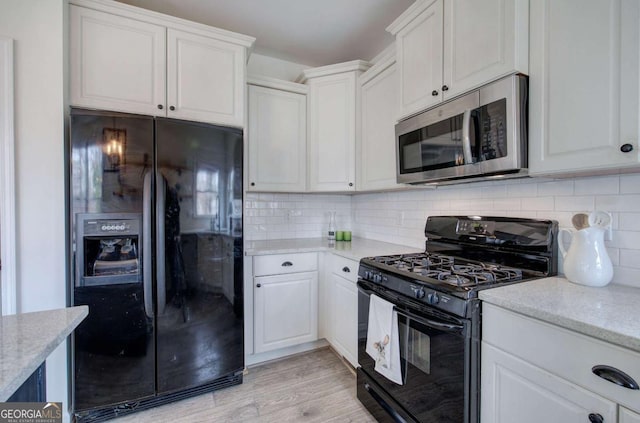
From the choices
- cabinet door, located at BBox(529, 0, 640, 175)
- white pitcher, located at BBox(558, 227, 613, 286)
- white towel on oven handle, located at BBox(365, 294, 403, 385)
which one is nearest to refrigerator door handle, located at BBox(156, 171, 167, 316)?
white towel on oven handle, located at BBox(365, 294, 403, 385)

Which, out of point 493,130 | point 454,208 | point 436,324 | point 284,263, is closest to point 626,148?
point 493,130

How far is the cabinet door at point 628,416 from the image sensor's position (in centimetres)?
74

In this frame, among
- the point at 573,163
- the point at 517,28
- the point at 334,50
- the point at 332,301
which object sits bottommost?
the point at 332,301

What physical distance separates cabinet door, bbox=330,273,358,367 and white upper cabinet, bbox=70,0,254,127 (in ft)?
4.75

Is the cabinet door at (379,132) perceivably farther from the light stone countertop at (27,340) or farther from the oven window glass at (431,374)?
the light stone countertop at (27,340)

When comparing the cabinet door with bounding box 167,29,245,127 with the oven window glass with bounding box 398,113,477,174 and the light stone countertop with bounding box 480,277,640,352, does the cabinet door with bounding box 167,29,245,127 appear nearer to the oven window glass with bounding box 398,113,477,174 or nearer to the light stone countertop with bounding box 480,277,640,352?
the oven window glass with bounding box 398,113,477,174

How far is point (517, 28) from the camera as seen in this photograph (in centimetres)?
124

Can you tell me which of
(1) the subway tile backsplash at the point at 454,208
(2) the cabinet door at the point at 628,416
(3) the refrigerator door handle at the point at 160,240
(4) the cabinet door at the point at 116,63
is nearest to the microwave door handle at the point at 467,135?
(1) the subway tile backsplash at the point at 454,208

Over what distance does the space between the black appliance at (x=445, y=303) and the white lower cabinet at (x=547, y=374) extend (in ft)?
0.20

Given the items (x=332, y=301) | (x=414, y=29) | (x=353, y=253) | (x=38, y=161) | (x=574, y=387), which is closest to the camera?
(x=574, y=387)

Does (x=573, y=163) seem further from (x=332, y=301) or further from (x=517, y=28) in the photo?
(x=332, y=301)

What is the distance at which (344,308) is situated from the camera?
213 cm

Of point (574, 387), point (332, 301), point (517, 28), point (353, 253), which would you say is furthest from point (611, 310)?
point (332, 301)

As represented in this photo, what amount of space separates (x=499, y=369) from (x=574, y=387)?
247mm
